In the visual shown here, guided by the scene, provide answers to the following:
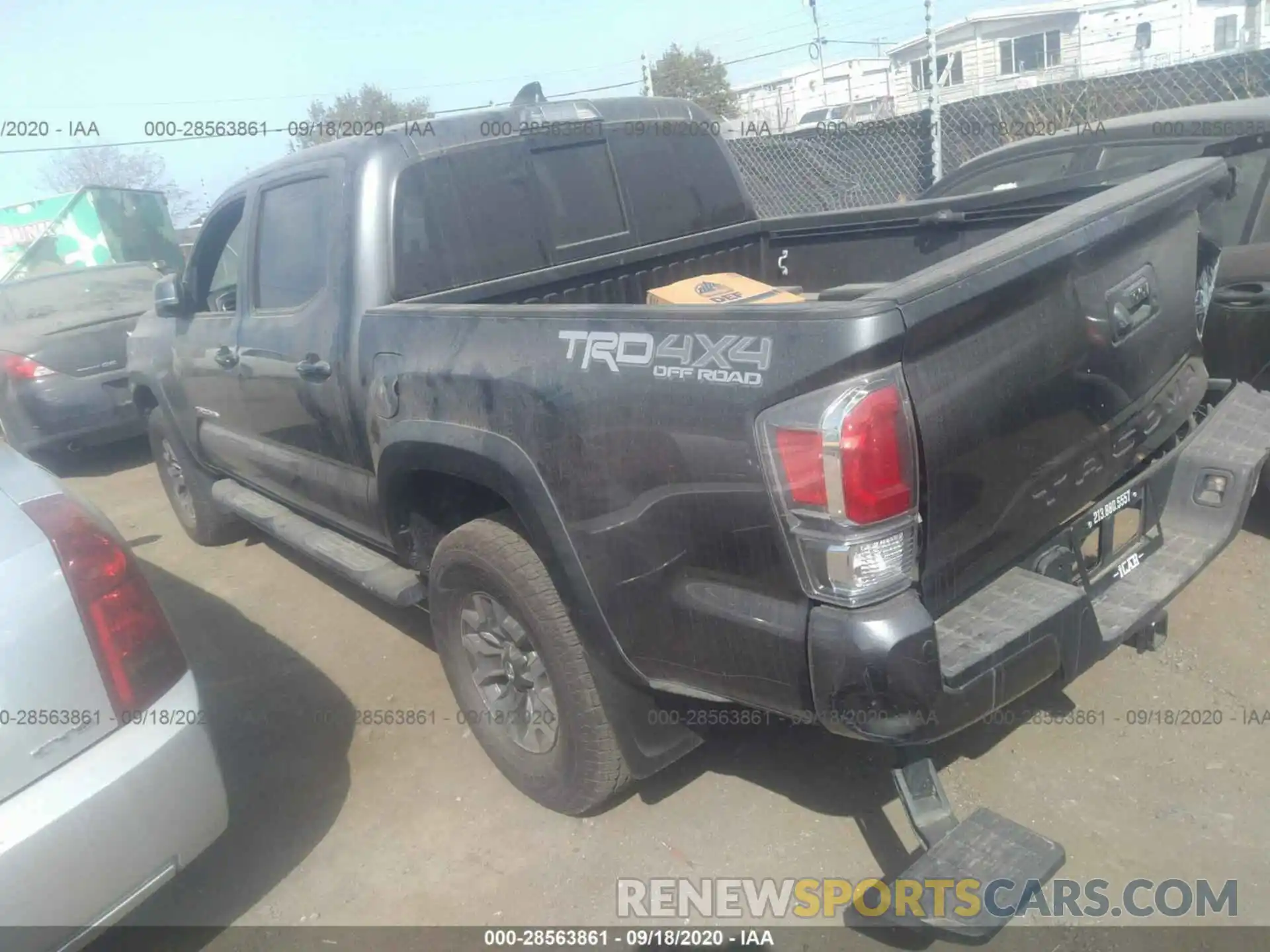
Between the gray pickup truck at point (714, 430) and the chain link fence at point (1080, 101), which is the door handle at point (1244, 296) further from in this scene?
the chain link fence at point (1080, 101)

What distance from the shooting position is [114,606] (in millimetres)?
2330

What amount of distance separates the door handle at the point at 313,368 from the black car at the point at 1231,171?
2.68 m

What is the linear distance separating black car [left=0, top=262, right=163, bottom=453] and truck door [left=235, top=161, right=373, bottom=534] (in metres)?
3.97

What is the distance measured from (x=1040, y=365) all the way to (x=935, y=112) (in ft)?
21.4

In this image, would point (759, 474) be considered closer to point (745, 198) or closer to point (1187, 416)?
point (1187, 416)

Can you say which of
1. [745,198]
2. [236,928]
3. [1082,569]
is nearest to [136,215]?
[745,198]

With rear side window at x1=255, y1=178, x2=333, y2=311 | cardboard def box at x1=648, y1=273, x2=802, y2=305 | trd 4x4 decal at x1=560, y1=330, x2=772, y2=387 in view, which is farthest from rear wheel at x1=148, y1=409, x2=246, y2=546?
trd 4x4 decal at x1=560, y1=330, x2=772, y2=387

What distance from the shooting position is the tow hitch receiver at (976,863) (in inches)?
80.0

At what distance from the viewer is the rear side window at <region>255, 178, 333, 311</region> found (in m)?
3.51

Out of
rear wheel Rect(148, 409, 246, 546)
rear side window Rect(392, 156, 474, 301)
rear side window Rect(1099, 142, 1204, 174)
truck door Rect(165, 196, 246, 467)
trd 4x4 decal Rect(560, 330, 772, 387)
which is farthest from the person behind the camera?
rear wheel Rect(148, 409, 246, 546)

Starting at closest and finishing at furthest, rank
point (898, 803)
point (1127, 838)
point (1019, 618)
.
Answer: point (1019, 618) < point (1127, 838) < point (898, 803)

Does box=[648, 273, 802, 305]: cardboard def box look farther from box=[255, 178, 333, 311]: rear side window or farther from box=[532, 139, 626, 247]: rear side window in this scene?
box=[255, 178, 333, 311]: rear side window

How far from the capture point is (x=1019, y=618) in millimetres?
2184

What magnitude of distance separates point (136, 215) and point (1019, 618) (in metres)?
17.5
